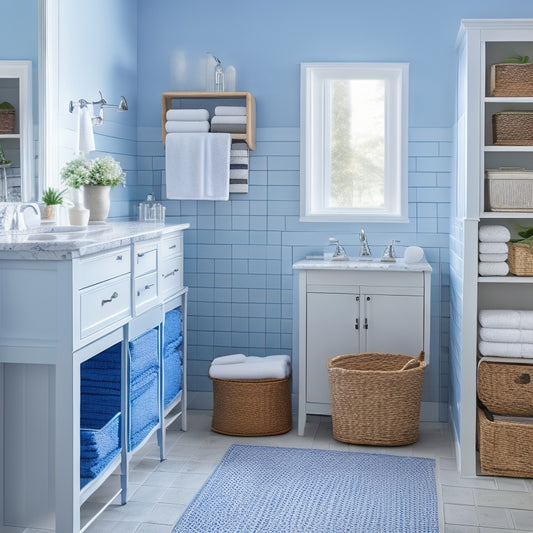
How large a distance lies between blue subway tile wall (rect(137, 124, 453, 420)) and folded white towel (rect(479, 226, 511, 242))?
0.93m

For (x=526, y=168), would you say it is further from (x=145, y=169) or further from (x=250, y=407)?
(x=145, y=169)

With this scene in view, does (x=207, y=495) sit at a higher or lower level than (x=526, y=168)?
lower

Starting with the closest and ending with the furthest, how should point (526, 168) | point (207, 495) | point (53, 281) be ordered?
point (53, 281) → point (207, 495) → point (526, 168)

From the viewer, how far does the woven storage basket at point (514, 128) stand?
12.2ft

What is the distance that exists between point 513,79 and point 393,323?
1390 millimetres

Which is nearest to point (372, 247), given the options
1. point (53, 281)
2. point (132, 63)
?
point (132, 63)

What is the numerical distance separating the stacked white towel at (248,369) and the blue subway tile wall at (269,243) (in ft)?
1.43

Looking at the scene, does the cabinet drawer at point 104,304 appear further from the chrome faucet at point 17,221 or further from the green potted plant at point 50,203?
the green potted plant at point 50,203

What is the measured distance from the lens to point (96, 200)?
12.6 ft

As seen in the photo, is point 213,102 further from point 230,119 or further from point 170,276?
point 170,276

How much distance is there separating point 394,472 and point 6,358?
1906mm

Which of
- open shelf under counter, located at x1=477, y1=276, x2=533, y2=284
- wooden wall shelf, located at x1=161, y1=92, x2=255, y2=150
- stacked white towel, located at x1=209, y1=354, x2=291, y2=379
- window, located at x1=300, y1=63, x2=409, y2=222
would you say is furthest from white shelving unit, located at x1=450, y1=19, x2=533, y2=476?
wooden wall shelf, located at x1=161, y1=92, x2=255, y2=150

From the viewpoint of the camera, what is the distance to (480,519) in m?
3.19

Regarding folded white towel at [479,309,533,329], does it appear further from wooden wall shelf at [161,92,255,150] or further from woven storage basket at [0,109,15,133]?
woven storage basket at [0,109,15,133]
